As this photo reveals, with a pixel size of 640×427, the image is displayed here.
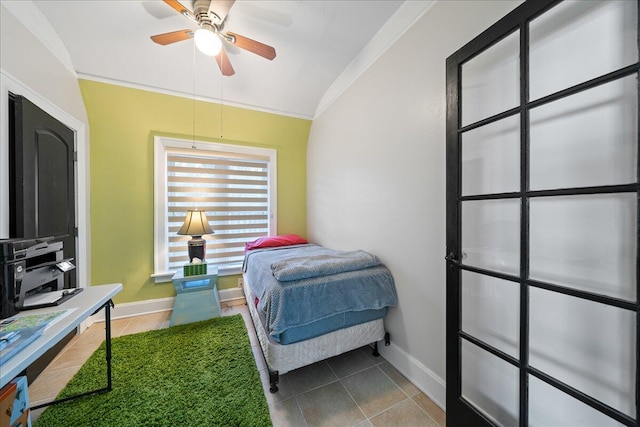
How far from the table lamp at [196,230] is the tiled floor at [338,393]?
3.81 ft

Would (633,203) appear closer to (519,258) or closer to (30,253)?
(519,258)

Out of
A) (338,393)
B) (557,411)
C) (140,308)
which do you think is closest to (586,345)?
(557,411)

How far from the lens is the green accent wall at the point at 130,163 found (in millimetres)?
2496

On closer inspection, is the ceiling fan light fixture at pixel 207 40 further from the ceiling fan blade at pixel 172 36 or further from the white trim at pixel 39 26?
the white trim at pixel 39 26

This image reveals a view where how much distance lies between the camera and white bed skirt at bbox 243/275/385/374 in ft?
4.83

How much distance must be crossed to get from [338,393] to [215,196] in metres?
2.64

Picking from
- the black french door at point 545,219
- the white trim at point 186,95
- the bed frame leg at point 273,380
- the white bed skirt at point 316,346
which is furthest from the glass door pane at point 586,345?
the white trim at point 186,95

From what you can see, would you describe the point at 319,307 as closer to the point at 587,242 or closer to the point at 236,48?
the point at 587,242

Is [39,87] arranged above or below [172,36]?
below

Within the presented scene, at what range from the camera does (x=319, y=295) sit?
1568 millimetres

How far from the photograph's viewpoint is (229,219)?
312 centimetres

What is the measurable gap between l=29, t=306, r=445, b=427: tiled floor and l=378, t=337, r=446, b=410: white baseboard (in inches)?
1.5

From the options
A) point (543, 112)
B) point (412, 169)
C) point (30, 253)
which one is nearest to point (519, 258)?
point (543, 112)

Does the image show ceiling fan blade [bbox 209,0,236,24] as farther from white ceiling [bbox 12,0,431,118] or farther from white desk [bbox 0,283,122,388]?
white desk [bbox 0,283,122,388]
